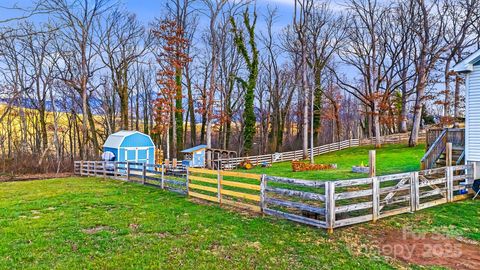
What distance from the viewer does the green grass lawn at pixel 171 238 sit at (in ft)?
16.1

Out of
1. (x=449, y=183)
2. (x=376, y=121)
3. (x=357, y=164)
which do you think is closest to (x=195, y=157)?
(x=357, y=164)

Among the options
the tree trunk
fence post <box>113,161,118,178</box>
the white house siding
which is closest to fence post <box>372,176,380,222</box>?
the white house siding

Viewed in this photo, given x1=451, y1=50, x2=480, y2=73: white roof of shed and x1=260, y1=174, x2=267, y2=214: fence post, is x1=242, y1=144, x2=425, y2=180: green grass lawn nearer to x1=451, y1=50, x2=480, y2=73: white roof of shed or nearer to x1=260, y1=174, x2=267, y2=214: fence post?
x1=451, y1=50, x2=480, y2=73: white roof of shed

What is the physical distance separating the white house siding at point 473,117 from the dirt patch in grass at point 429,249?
5910 mm

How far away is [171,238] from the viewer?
19.9 feet

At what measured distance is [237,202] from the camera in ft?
28.7

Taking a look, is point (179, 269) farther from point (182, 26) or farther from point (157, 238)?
point (182, 26)

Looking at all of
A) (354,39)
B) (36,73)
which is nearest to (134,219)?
(36,73)

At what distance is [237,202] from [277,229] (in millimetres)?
2275

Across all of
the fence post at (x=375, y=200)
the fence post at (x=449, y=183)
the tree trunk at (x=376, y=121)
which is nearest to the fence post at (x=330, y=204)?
the fence post at (x=375, y=200)

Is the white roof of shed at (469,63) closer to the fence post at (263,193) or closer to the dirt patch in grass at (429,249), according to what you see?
the dirt patch in grass at (429,249)

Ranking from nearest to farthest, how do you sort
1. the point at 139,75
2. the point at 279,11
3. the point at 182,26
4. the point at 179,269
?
the point at 179,269 < the point at 182,26 < the point at 279,11 < the point at 139,75

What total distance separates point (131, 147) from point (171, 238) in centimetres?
1514

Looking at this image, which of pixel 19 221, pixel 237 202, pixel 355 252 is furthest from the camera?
pixel 237 202
